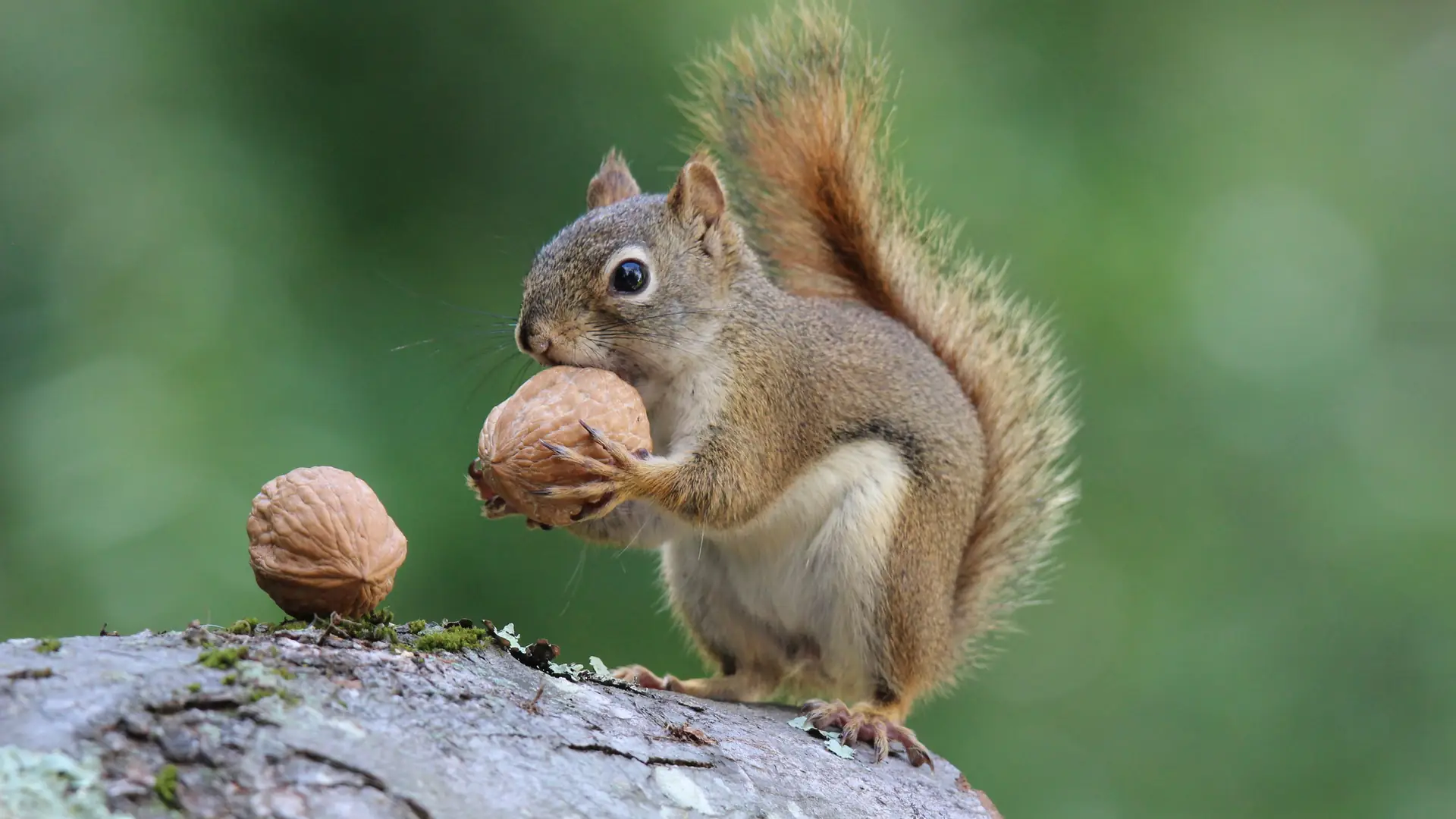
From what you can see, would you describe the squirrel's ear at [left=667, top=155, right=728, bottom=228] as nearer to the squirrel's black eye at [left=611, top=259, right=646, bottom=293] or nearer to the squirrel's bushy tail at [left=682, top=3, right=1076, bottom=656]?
the squirrel's black eye at [left=611, top=259, right=646, bottom=293]

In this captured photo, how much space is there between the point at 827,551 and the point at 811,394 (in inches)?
9.3

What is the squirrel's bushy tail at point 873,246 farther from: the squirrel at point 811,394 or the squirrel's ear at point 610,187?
the squirrel's ear at point 610,187

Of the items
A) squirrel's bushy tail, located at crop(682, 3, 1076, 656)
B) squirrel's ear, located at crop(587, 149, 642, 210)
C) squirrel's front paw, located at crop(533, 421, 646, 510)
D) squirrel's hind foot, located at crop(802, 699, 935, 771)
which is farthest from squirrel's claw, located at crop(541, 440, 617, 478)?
squirrel's bushy tail, located at crop(682, 3, 1076, 656)

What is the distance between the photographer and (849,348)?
195cm

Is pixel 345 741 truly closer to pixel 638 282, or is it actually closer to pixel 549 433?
pixel 549 433

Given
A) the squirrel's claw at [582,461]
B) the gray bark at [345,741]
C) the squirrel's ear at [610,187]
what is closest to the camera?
the gray bark at [345,741]

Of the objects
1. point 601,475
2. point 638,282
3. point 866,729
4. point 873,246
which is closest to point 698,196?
point 638,282

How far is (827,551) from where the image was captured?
1.77 metres

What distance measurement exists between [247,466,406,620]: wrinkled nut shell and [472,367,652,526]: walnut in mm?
256

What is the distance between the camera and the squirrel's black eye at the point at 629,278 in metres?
1.68

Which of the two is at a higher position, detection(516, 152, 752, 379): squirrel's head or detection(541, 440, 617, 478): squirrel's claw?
detection(516, 152, 752, 379): squirrel's head

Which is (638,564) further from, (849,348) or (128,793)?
(128,793)

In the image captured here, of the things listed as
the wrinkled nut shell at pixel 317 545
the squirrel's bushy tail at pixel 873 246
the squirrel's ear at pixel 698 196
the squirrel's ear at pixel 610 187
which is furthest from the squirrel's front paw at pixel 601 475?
the squirrel's bushy tail at pixel 873 246

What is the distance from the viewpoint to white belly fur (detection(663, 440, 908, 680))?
5.77 ft
